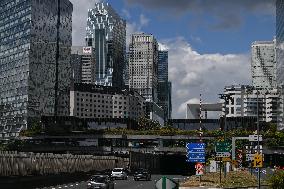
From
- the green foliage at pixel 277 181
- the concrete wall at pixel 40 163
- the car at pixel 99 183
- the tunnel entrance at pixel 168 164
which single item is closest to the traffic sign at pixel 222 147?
the car at pixel 99 183

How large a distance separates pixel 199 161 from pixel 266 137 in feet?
299

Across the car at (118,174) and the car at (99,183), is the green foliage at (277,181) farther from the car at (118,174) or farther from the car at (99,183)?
the car at (118,174)

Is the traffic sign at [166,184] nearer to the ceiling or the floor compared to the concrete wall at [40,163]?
nearer to the ceiling

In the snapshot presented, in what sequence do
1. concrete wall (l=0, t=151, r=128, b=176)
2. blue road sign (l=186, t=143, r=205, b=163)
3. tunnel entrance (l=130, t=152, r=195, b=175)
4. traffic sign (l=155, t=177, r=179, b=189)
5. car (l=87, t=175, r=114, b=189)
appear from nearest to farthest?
traffic sign (l=155, t=177, r=179, b=189)
concrete wall (l=0, t=151, r=128, b=176)
car (l=87, t=175, r=114, b=189)
blue road sign (l=186, t=143, r=205, b=163)
tunnel entrance (l=130, t=152, r=195, b=175)

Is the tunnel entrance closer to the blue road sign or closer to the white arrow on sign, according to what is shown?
the blue road sign

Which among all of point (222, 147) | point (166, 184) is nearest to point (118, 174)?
point (222, 147)

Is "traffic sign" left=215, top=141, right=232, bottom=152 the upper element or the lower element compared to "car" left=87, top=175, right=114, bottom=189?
upper

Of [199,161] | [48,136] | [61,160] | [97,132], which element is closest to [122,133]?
[97,132]

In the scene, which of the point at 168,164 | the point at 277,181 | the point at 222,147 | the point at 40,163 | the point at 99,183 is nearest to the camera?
the point at 277,181

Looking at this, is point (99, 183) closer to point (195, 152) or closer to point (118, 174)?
point (195, 152)

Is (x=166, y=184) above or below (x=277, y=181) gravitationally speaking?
above

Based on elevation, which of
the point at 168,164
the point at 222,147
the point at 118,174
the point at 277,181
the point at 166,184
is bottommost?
the point at 168,164

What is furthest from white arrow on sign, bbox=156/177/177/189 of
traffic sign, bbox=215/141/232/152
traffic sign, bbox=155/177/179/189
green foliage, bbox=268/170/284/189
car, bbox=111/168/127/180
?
car, bbox=111/168/127/180

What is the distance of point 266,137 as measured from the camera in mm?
138375
